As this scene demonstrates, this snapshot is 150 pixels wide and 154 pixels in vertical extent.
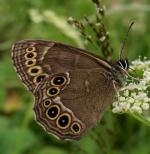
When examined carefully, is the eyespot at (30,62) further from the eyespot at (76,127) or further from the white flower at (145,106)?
the white flower at (145,106)

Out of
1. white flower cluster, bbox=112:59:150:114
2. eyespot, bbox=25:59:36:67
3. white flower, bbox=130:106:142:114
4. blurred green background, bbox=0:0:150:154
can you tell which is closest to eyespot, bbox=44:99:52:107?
eyespot, bbox=25:59:36:67

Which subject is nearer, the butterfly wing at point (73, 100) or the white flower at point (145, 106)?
the white flower at point (145, 106)

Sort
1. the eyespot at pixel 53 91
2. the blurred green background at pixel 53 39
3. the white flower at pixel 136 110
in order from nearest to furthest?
the white flower at pixel 136 110, the eyespot at pixel 53 91, the blurred green background at pixel 53 39

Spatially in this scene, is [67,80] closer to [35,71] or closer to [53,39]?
[35,71]

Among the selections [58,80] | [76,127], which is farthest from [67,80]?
[76,127]

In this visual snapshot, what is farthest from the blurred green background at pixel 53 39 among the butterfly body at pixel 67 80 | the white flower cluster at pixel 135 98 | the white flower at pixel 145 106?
the white flower at pixel 145 106

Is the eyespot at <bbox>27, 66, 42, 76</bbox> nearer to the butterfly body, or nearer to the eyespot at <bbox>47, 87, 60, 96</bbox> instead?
the butterfly body

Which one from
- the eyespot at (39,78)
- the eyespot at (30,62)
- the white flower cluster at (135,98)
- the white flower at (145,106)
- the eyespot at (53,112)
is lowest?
the white flower at (145,106)

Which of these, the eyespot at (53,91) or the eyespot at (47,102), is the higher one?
the eyespot at (53,91)

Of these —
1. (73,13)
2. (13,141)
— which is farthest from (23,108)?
(73,13)
